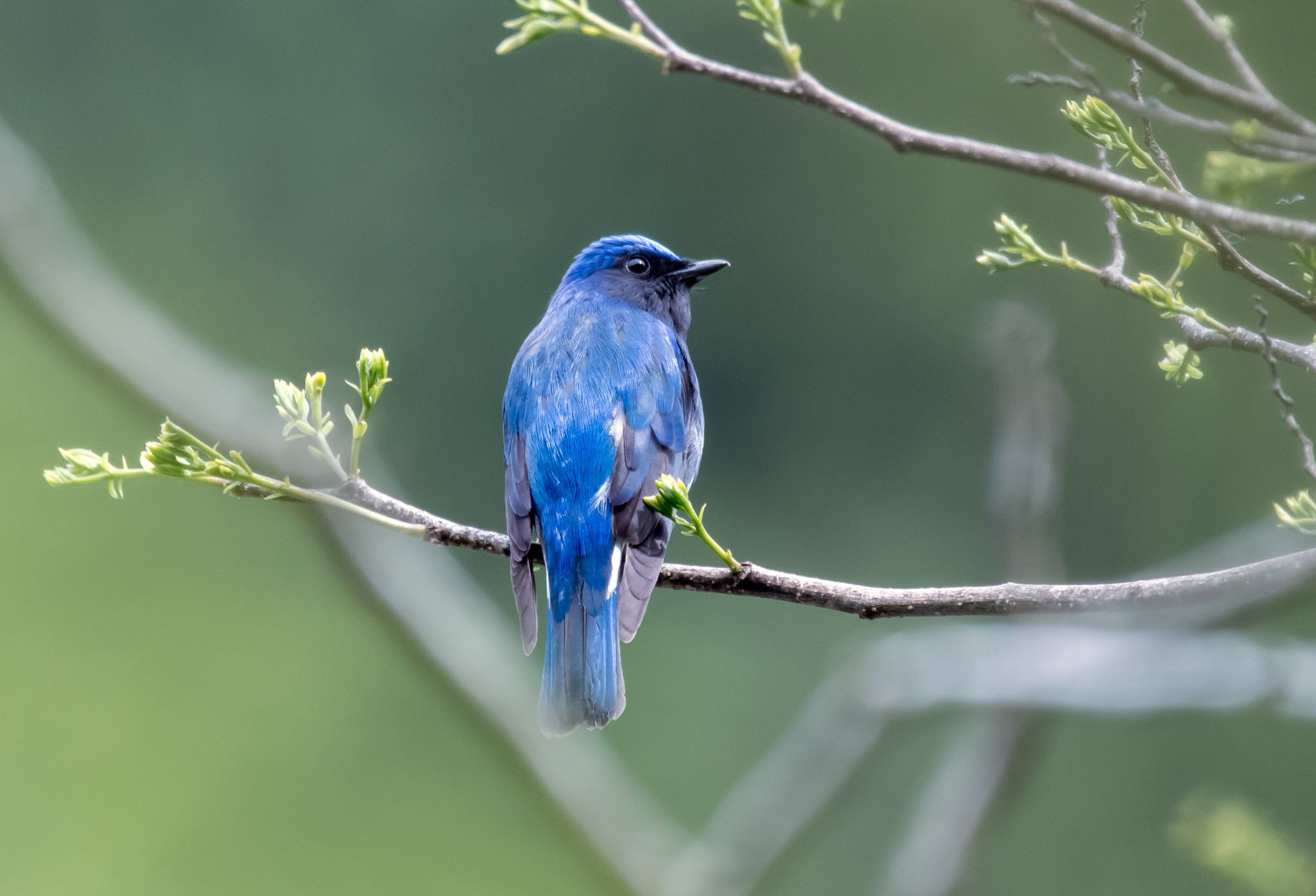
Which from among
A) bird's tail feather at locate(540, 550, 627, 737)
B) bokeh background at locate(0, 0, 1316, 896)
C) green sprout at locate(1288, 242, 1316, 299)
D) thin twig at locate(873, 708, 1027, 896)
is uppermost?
green sprout at locate(1288, 242, 1316, 299)

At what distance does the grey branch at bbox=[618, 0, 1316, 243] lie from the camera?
1.18 metres

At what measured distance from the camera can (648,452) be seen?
3559 millimetres

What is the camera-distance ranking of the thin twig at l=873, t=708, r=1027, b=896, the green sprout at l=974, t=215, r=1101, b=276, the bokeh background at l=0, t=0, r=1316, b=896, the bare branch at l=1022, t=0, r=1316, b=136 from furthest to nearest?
the bokeh background at l=0, t=0, r=1316, b=896 < the thin twig at l=873, t=708, r=1027, b=896 < the green sprout at l=974, t=215, r=1101, b=276 < the bare branch at l=1022, t=0, r=1316, b=136

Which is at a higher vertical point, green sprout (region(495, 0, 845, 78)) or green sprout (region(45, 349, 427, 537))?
green sprout (region(495, 0, 845, 78))

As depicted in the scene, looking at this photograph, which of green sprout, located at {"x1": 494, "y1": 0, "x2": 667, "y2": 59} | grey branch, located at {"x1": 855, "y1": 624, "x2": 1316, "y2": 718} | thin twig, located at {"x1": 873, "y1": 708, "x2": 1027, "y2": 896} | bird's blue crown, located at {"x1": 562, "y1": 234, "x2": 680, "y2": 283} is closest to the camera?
green sprout, located at {"x1": 494, "y1": 0, "x2": 667, "y2": 59}

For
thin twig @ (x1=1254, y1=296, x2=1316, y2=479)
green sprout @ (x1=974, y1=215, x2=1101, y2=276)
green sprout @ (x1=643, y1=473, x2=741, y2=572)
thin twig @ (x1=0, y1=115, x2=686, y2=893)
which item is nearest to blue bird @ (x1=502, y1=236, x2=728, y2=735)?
green sprout @ (x1=643, y1=473, x2=741, y2=572)

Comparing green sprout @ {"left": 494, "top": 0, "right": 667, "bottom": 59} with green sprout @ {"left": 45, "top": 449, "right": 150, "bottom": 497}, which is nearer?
green sprout @ {"left": 494, "top": 0, "right": 667, "bottom": 59}

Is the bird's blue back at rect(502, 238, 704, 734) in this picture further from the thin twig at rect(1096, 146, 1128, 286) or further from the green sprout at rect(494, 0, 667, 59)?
the green sprout at rect(494, 0, 667, 59)

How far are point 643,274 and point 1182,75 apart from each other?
3495 mm

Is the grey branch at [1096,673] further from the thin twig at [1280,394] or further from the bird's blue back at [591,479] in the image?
the thin twig at [1280,394]

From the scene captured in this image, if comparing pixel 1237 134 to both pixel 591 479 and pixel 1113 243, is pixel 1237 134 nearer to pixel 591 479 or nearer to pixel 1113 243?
pixel 1113 243

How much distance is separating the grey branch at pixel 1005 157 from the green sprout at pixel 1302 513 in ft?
2.10

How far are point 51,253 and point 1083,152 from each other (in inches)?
407

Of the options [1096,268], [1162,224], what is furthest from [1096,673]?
[1096,268]
